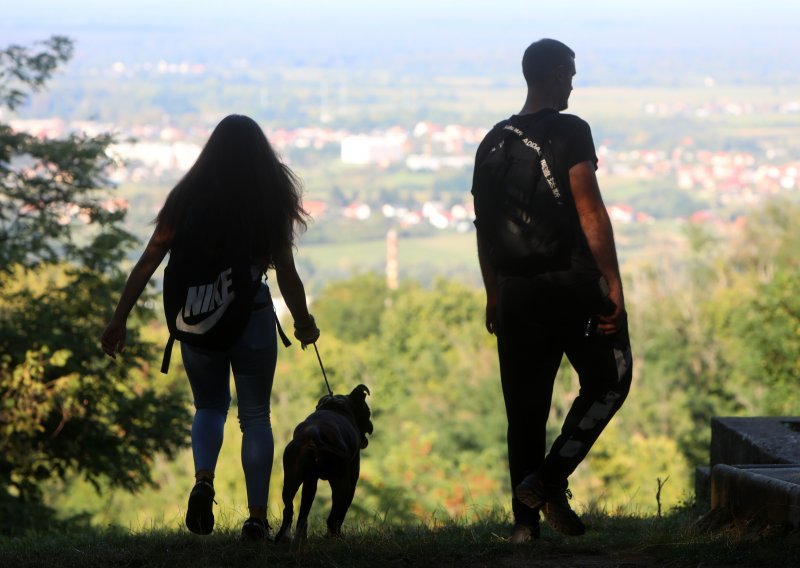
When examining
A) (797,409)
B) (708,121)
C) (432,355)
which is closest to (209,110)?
(708,121)

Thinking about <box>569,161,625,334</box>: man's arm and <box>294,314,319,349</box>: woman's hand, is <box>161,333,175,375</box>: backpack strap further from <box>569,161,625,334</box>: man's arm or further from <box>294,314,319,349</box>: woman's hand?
<box>569,161,625,334</box>: man's arm

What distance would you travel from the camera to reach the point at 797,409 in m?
25.6

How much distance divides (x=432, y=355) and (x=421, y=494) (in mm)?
25167

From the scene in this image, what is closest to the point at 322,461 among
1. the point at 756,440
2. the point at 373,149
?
the point at 756,440

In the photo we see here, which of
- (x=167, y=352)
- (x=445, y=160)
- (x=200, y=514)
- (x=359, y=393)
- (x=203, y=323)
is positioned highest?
(x=445, y=160)

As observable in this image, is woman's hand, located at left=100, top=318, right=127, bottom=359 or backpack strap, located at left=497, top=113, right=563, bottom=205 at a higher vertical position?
backpack strap, located at left=497, top=113, right=563, bottom=205

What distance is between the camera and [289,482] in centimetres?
406

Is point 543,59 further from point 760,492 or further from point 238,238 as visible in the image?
point 760,492

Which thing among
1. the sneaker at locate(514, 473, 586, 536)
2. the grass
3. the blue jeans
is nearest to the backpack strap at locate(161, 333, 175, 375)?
the blue jeans

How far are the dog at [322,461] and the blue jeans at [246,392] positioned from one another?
149 mm

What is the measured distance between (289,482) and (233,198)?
103cm

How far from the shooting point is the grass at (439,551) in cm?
375

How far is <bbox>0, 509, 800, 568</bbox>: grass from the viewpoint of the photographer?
12.3ft

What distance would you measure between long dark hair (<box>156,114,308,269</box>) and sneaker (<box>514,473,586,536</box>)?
48.4 inches
